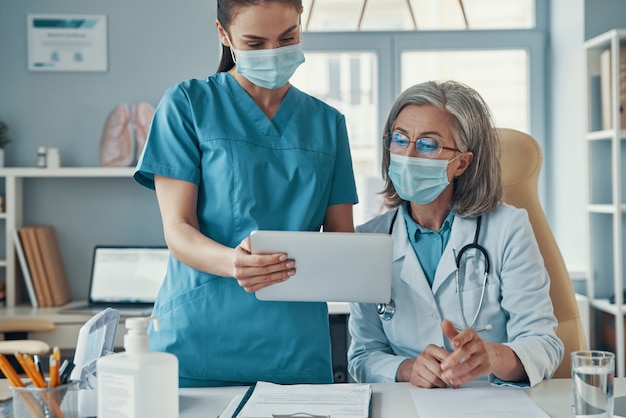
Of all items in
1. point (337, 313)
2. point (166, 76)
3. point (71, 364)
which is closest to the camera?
point (71, 364)

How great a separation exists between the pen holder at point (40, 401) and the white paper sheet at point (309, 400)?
0.83 ft

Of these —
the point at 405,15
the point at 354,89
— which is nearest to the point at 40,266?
the point at 354,89

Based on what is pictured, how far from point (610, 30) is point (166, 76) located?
1924 mm

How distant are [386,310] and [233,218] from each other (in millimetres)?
402

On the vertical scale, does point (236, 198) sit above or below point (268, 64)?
below

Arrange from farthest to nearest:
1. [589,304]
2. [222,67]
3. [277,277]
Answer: [589,304] → [222,67] → [277,277]

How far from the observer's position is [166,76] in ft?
11.5

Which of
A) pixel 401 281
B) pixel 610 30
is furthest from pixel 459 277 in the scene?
pixel 610 30

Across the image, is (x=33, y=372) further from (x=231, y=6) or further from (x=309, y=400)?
(x=231, y=6)

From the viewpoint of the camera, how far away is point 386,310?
1595mm

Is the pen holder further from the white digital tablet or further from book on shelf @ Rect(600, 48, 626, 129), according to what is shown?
book on shelf @ Rect(600, 48, 626, 129)

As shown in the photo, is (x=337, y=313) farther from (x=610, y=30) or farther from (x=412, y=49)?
(x=610, y=30)

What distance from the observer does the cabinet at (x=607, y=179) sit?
3.02 m

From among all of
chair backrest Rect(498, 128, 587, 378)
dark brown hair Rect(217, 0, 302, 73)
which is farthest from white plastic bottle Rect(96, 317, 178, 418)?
chair backrest Rect(498, 128, 587, 378)
